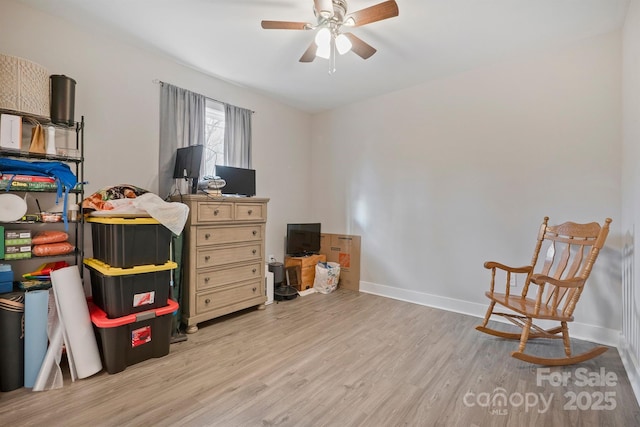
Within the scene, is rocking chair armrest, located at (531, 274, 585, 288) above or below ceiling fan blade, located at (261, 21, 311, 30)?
below

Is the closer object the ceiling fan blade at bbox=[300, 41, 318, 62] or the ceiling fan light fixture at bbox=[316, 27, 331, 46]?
the ceiling fan light fixture at bbox=[316, 27, 331, 46]

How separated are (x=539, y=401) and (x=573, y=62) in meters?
2.83

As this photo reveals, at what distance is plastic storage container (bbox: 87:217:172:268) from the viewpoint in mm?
2016

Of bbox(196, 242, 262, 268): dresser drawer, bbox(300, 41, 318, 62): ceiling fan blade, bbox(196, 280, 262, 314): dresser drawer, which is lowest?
bbox(196, 280, 262, 314): dresser drawer

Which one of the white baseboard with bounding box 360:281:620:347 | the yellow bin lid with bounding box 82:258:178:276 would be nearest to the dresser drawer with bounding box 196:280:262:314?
the yellow bin lid with bounding box 82:258:178:276

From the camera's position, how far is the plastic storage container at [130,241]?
6.61ft

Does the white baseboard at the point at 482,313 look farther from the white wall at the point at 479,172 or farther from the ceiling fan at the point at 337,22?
the ceiling fan at the point at 337,22

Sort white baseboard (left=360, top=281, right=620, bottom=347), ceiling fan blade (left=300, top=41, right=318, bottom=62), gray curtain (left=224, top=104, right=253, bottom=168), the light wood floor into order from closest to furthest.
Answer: the light wood floor < ceiling fan blade (left=300, top=41, right=318, bottom=62) < white baseboard (left=360, top=281, right=620, bottom=347) < gray curtain (left=224, top=104, right=253, bottom=168)

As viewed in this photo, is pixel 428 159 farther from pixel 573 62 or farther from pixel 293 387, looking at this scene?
pixel 293 387

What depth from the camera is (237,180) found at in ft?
11.2

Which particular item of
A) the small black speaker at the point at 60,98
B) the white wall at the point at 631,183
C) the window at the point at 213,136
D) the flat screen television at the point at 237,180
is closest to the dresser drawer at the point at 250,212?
the flat screen television at the point at 237,180

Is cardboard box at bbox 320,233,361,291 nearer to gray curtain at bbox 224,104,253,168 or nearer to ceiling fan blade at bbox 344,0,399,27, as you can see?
gray curtain at bbox 224,104,253,168

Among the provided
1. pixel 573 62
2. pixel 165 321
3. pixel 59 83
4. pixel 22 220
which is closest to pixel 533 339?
pixel 573 62

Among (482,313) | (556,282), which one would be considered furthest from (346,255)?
(556,282)
